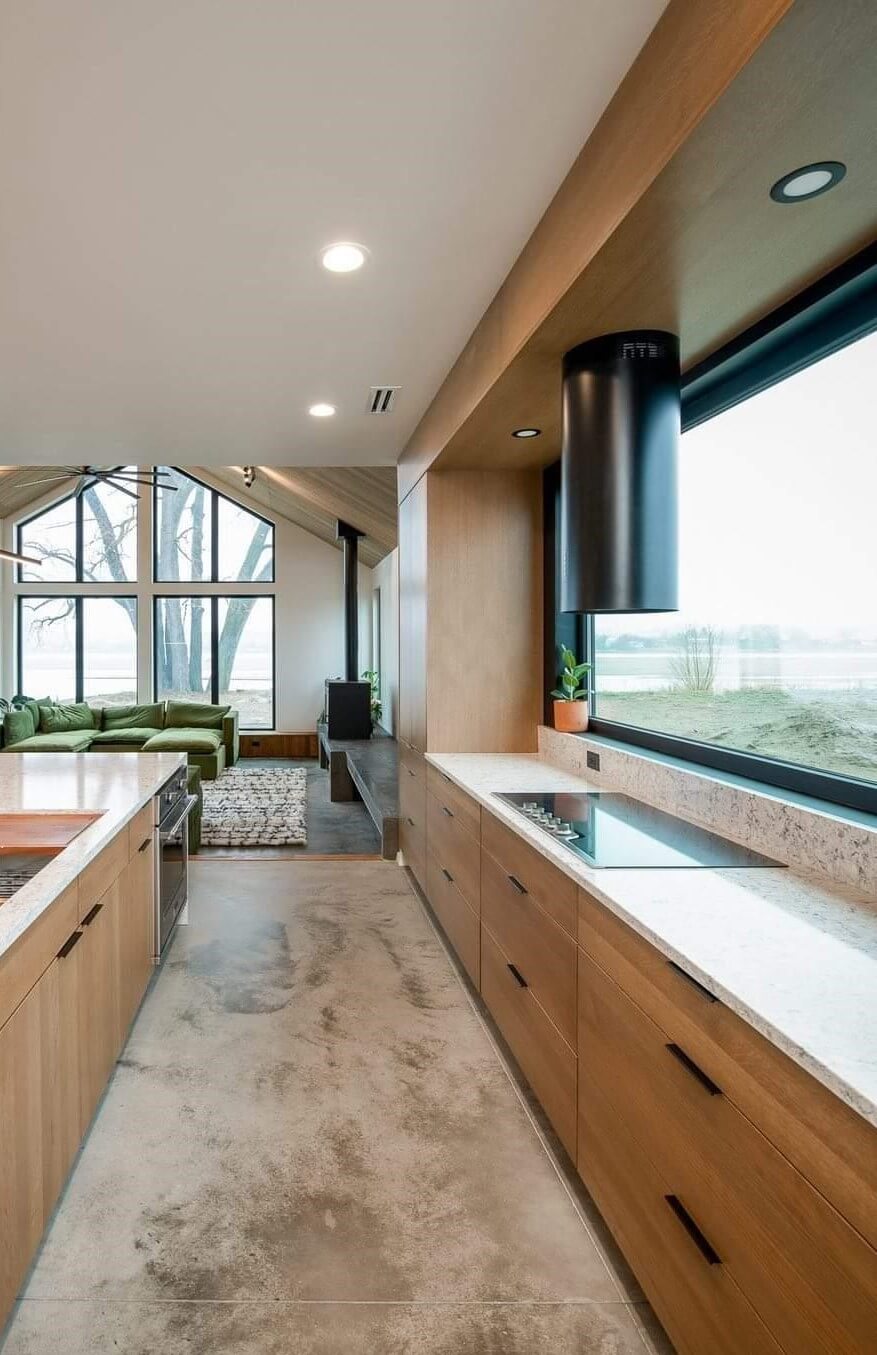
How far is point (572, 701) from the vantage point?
11.9 feet

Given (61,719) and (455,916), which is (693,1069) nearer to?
(455,916)

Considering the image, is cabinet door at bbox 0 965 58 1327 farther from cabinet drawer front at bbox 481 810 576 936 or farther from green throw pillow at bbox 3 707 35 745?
green throw pillow at bbox 3 707 35 745

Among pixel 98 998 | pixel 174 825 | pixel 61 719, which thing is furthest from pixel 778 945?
pixel 61 719

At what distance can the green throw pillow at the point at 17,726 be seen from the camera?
8500 mm

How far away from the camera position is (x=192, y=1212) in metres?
1.81

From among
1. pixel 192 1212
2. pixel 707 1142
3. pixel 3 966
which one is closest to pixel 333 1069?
pixel 192 1212

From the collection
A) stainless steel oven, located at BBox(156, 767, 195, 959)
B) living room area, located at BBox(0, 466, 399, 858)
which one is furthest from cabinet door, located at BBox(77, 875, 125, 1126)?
living room area, located at BBox(0, 466, 399, 858)

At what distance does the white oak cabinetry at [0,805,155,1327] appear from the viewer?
1.41 meters

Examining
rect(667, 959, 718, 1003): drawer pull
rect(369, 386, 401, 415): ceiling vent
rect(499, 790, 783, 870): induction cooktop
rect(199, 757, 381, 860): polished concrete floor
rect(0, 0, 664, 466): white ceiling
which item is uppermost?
rect(369, 386, 401, 415): ceiling vent

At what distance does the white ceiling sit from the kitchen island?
1.67 m

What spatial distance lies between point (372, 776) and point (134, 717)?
489 cm

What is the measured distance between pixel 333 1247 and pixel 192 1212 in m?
0.36

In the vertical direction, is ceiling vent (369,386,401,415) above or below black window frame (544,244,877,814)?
above

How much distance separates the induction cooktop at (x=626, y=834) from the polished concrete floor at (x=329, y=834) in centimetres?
276
